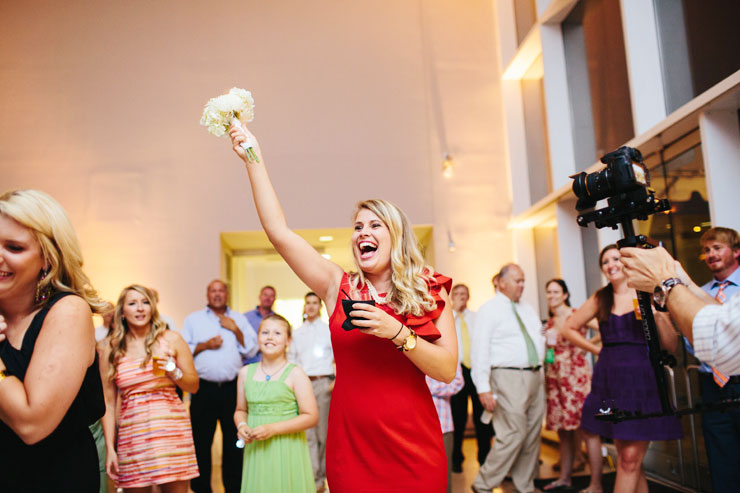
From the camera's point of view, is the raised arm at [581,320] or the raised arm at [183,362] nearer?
the raised arm at [183,362]

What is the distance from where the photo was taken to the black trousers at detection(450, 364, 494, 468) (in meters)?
5.55

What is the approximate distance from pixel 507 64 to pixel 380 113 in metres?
1.78

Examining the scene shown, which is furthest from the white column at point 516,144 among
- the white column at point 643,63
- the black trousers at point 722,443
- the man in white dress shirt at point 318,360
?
the black trousers at point 722,443

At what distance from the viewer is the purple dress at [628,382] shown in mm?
3135

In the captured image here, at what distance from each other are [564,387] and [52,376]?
4.52 metres

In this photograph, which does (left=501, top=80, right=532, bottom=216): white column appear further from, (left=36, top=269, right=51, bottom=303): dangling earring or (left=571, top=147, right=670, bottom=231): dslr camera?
(left=36, top=269, right=51, bottom=303): dangling earring

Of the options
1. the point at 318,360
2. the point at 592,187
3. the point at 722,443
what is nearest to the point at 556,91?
the point at 318,360

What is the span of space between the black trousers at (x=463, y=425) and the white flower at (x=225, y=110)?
4248 mm

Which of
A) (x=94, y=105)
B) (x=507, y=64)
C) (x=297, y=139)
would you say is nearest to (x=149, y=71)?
(x=94, y=105)

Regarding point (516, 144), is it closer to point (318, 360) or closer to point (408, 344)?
point (318, 360)

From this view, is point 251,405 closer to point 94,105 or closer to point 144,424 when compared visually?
point 144,424

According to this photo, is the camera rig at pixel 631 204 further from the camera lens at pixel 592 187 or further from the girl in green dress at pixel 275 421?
the girl in green dress at pixel 275 421

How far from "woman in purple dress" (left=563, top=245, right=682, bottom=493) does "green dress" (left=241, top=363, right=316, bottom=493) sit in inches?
65.9

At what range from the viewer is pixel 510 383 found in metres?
4.58
